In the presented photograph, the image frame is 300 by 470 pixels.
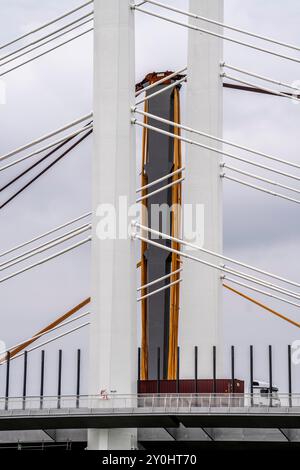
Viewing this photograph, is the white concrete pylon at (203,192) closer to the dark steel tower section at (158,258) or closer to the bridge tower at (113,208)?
the dark steel tower section at (158,258)

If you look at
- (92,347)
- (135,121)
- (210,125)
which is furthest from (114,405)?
(210,125)

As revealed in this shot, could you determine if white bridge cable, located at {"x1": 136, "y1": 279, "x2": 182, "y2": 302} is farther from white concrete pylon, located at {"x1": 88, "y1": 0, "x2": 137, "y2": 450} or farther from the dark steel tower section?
white concrete pylon, located at {"x1": 88, "y1": 0, "x2": 137, "y2": 450}

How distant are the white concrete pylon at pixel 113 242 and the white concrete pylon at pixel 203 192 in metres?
11.4

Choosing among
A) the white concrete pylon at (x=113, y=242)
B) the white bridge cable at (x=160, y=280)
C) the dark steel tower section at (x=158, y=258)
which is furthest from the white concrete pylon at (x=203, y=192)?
the white concrete pylon at (x=113, y=242)

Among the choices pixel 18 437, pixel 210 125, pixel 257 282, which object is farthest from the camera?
pixel 210 125

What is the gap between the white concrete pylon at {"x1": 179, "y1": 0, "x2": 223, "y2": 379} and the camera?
74750mm

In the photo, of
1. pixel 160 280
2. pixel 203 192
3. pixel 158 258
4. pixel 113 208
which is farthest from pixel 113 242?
pixel 158 258

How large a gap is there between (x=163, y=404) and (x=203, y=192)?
15.7 metres

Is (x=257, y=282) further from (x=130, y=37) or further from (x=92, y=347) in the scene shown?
(x=130, y=37)

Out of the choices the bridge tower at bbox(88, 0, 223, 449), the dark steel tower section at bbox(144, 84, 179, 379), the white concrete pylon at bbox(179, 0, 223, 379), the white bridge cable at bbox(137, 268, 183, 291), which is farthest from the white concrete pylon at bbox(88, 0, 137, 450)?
the white concrete pylon at bbox(179, 0, 223, 379)

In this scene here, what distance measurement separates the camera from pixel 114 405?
203 feet

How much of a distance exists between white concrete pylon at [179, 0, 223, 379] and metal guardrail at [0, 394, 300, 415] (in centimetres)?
1178

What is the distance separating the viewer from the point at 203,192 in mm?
75438
